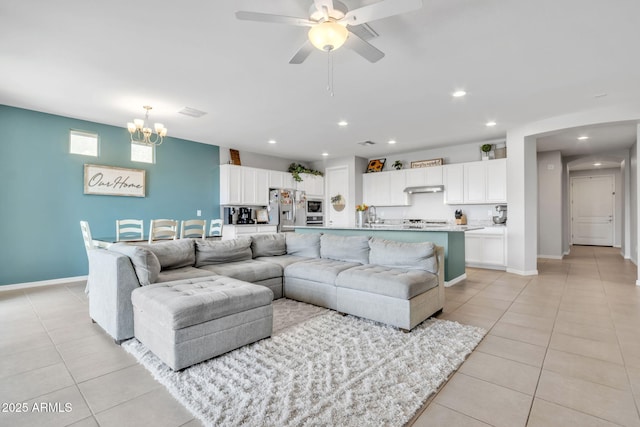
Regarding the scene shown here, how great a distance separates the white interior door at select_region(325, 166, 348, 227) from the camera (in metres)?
8.12

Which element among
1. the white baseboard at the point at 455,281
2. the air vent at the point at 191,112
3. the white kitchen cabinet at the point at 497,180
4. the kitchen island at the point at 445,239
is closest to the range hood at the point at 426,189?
the white kitchen cabinet at the point at 497,180

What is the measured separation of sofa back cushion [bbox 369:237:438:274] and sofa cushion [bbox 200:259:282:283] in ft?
3.92

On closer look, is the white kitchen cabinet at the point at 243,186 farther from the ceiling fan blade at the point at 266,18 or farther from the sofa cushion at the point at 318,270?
the ceiling fan blade at the point at 266,18

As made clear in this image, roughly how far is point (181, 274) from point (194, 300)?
1.11m

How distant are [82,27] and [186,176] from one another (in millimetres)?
3880

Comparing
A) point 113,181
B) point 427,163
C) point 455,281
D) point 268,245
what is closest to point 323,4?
point 268,245

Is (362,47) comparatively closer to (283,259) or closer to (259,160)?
(283,259)

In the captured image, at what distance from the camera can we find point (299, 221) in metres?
8.06

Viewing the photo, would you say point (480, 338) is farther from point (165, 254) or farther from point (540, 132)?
A: point (540, 132)

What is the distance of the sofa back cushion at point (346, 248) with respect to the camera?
12.6 feet

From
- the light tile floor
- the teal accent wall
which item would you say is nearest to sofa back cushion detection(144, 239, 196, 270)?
the light tile floor

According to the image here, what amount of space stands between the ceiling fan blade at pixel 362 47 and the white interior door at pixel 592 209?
35.7 ft

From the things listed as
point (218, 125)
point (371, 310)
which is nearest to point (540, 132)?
point (371, 310)

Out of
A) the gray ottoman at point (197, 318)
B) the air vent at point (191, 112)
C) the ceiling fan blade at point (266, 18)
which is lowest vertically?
the gray ottoman at point (197, 318)
